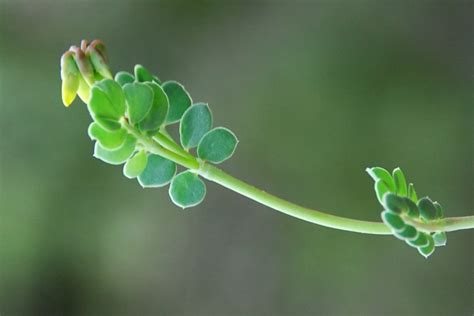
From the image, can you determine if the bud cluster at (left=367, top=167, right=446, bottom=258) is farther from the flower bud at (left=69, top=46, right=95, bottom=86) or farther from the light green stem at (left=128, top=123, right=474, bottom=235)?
the flower bud at (left=69, top=46, right=95, bottom=86)

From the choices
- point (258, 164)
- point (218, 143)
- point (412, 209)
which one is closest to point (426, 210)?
point (412, 209)

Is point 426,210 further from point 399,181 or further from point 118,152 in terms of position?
point 118,152

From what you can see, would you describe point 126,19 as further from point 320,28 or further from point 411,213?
point 411,213

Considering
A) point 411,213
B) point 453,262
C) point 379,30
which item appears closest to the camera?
point 411,213

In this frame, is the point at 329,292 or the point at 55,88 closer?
the point at 329,292

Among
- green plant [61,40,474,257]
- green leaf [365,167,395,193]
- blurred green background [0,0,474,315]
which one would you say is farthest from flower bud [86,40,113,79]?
blurred green background [0,0,474,315]

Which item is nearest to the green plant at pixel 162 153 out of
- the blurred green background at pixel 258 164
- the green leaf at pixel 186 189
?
the green leaf at pixel 186 189

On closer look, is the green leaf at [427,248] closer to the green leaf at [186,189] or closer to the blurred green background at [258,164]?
the green leaf at [186,189]

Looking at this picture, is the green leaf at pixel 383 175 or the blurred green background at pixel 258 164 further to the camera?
the blurred green background at pixel 258 164

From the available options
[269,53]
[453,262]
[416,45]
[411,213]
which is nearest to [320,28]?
[269,53]
